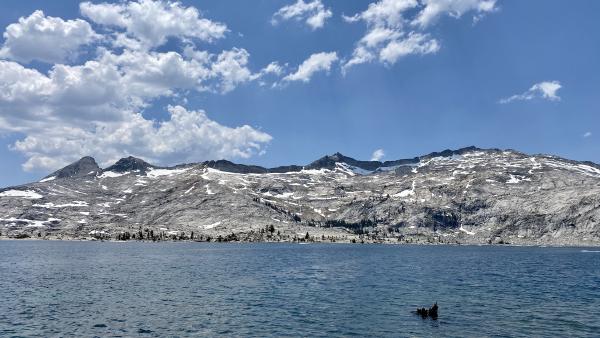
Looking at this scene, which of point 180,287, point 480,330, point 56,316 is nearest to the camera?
point 480,330

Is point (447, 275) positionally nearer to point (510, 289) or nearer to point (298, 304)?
point (510, 289)

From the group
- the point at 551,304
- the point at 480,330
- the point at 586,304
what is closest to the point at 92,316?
the point at 480,330

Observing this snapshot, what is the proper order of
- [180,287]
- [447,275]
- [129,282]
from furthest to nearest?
[447,275] → [129,282] → [180,287]

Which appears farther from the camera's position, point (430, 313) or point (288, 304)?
point (288, 304)

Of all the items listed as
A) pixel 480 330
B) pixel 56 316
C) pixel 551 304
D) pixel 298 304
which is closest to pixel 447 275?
pixel 551 304

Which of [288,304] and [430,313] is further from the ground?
[430,313]

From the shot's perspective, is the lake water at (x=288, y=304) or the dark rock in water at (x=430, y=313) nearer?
the lake water at (x=288, y=304)

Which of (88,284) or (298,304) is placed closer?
(298,304)

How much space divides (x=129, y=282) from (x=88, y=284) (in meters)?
7.93

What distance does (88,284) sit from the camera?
101 m

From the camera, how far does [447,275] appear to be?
128m

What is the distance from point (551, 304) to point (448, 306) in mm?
17844

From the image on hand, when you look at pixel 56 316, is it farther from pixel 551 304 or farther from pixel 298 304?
pixel 551 304

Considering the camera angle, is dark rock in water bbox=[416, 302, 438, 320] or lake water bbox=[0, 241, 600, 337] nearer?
lake water bbox=[0, 241, 600, 337]
